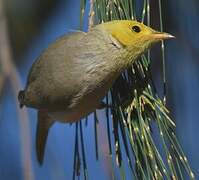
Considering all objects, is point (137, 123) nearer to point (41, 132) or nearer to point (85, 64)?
point (85, 64)

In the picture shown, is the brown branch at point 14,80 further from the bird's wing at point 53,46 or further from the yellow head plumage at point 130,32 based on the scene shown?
the yellow head plumage at point 130,32

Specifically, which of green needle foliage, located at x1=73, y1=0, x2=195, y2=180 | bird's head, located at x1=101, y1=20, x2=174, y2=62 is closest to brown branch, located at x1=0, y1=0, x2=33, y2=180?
green needle foliage, located at x1=73, y1=0, x2=195, y2=180

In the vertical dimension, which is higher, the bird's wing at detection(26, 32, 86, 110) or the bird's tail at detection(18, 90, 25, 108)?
the bird's wing at detection(26, 32, 86, 110)

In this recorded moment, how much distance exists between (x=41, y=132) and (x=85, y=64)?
1.29 feet

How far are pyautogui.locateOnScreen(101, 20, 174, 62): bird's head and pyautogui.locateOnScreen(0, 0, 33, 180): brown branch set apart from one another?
31cm

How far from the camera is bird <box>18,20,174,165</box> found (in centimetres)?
101

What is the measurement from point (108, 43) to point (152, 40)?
7cm

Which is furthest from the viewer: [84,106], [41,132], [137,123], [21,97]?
[41,132]

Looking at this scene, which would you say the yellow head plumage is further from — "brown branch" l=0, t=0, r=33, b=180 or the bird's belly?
"brown branch" l=0, t=0, r=33, b=180

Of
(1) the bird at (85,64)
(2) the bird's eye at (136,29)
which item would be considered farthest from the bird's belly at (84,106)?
(2) the bird's eye at (136,29)

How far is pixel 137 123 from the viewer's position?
3.17 feet

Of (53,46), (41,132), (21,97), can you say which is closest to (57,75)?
(53,46)

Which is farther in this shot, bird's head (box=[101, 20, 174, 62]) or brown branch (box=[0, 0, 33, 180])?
brown branch (box=[0, 0, 33, 180])

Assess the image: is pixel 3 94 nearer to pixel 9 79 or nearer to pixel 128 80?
pixel 9 79
